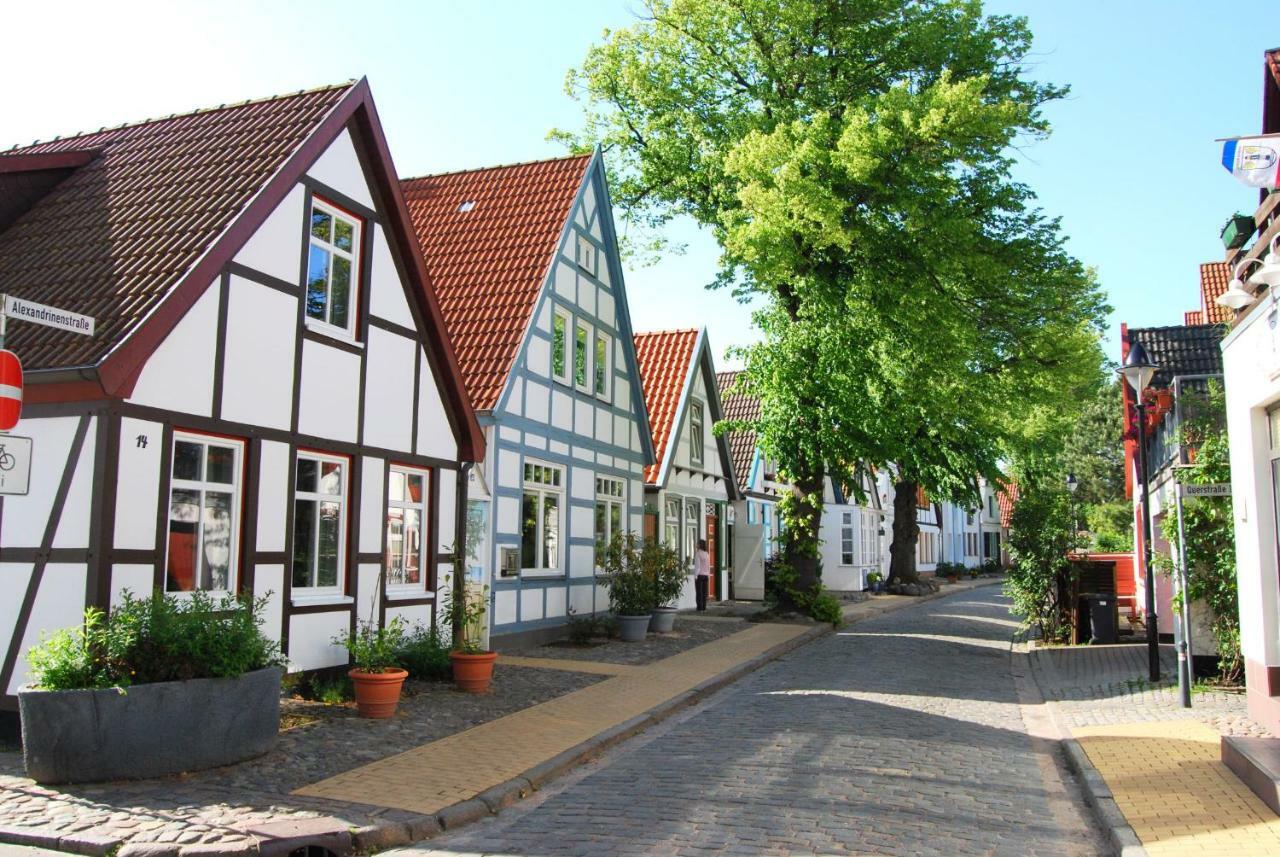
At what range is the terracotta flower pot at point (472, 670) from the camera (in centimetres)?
1188

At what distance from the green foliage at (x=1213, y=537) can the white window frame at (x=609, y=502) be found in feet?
32.2

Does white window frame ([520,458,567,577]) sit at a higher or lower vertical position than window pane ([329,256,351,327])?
lower

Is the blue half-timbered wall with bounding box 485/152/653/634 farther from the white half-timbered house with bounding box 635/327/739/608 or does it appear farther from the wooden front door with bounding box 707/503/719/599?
the wooden front door with bounding box 707/503/719/599

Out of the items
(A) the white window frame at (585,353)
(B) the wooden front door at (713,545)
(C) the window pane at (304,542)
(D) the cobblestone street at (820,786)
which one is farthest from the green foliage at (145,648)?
(B) the wooden front door at (713,545)

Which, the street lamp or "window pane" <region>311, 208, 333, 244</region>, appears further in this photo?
the street lamp

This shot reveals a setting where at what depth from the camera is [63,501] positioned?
863 cm

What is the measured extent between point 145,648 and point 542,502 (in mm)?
10308

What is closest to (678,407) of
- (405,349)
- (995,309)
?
(995,309)

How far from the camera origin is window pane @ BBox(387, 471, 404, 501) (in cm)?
1303

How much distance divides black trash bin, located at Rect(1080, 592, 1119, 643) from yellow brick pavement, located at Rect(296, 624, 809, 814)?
811 centimetres

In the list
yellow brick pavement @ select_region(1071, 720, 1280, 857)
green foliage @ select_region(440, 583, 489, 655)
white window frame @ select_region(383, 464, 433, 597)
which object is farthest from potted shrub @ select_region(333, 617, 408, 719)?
yellow brick pavement @ select_region(1071, 720, 1280, 857)

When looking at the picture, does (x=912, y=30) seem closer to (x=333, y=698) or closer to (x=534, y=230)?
(x=534, y=230)

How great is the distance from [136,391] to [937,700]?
9264 millimetres

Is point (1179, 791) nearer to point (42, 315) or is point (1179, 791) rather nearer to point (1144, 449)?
point (1144, 449)
